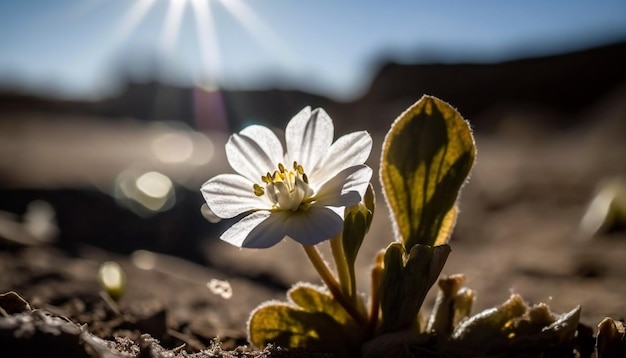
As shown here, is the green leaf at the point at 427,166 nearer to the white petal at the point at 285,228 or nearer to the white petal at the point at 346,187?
the white petal at the point at 346,187

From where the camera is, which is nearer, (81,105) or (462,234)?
(462,234)

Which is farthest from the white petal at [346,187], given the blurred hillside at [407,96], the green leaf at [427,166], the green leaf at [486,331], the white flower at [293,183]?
the blurred hillside at [407,96]

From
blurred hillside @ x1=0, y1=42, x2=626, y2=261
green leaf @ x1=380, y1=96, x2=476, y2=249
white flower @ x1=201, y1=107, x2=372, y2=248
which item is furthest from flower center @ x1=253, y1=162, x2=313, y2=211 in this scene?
blurred hillside @ x1=0, y1=42, x2=626, y2=261

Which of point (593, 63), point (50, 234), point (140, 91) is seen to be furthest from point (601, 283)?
point (140, 91)

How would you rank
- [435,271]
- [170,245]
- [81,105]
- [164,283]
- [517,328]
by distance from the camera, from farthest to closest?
[81,105] < [170,245] < [164,283] < [517,328] < [435,271]

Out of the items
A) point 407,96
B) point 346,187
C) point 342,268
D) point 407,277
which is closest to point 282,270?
point 342,268

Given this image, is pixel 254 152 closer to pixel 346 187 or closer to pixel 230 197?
pixel 230 197

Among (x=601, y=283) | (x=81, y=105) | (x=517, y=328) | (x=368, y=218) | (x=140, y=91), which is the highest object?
(x=140, y=91)

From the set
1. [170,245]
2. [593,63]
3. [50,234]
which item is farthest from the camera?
[593,63]

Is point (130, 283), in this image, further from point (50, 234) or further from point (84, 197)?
point (84, 197)
